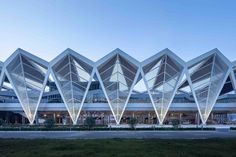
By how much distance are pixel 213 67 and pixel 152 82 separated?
35.7ft

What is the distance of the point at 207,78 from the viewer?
5147cm

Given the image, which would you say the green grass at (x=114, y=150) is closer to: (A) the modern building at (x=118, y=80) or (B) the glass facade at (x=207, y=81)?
(A) the modern building at (x=118, y=80)

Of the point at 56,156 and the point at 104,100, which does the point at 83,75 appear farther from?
the point at 56,156

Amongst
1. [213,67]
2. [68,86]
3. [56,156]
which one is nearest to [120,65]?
[68,86]

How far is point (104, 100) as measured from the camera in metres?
55.3

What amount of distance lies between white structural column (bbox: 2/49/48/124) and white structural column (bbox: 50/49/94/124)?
8.89 ft

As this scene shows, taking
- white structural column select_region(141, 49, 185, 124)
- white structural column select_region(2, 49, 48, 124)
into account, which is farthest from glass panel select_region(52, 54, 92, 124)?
white structural column select_region(141, 49, 185, 124)

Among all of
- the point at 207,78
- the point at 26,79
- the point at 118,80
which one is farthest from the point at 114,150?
the point at 26,79

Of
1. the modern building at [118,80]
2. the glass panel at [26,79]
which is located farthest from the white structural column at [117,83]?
the glass panel at [26,79]

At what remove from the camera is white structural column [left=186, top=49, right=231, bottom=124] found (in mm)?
48469

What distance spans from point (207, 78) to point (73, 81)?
24.1 metres

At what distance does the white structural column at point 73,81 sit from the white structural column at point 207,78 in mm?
18004

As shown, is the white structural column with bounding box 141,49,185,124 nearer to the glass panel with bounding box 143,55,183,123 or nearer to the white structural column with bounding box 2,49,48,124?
the glass panel with bounding box 143,55,183,123

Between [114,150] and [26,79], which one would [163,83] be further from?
[114,150]
